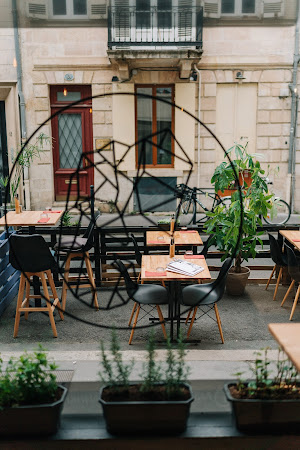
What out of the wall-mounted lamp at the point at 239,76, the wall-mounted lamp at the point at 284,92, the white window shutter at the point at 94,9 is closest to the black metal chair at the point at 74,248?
the white window shutter at the point at 94,9

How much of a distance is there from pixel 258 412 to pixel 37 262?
3.58 m

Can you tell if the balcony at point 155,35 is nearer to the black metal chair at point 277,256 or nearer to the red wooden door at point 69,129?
the red wooden door at point 69,129

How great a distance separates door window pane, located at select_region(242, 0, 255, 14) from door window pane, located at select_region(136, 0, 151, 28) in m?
8.98

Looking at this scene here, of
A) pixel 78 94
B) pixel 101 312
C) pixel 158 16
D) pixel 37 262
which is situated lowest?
pixel 101 312

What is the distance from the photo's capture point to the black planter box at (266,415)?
280 centimetres

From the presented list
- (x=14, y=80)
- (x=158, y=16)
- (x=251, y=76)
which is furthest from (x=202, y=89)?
(x=14, y=80)

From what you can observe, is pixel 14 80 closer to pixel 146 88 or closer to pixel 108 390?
pixel 146 88

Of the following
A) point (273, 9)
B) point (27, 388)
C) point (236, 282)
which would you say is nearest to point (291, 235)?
point (236, 282)

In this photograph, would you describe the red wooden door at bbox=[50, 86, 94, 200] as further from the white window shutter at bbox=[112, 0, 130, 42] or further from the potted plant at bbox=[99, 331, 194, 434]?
the potted plant at bbox=[99, 331, 194, 434]

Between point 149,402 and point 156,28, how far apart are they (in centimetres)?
1136

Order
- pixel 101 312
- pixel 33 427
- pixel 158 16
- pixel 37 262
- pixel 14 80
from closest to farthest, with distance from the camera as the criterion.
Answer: pixel 33 427, pixel 37 262, pixel 101 312, pixel 158 16, pixel 14 80

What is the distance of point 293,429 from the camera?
285cm

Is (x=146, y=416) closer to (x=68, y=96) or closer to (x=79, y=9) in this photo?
(x=79, y=9)

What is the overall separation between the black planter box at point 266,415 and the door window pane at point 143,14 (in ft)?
37.0
